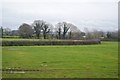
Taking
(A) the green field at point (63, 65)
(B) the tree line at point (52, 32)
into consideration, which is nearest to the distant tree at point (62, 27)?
(B) the tree line at point (52, 32)

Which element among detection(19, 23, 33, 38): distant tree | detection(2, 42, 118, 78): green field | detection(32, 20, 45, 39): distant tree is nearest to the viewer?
detection(2, 42, 118, 78): green field

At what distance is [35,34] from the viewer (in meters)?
79.8

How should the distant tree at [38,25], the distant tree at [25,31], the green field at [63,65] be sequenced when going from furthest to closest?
the distant tree at [38,25] → the distant tree at [25,31] → the green field at [63,65]

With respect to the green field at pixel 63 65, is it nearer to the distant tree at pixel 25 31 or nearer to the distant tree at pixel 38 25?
the distant tree at pixel 25 31

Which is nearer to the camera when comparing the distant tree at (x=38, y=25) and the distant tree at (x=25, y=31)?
the distant tree at (x=25, y=31)

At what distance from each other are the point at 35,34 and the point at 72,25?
54.8 ft

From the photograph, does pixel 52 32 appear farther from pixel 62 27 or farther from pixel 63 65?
pixel 63 65

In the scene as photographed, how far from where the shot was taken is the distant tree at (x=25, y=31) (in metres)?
74.6

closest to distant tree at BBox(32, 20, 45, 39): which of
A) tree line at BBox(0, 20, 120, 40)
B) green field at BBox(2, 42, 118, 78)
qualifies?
tree line at BBox(0, 20, 120, 40)

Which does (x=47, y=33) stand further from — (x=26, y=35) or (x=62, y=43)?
(x=62, y=43)

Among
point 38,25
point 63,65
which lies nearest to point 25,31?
point 38,25

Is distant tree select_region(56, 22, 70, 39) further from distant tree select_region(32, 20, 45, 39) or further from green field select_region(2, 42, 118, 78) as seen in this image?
green field select_region(2, 42, 118, 78)

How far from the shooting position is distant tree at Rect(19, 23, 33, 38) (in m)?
74.6

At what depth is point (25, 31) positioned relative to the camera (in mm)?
77688
